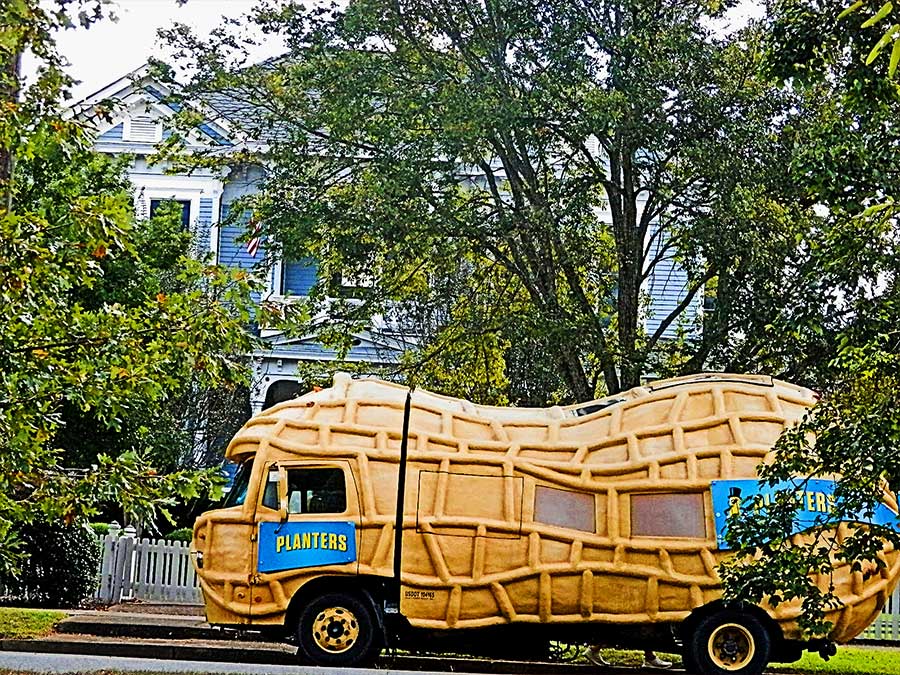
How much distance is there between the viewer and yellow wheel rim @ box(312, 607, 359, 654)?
1340 centimetres

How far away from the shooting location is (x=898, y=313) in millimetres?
9977

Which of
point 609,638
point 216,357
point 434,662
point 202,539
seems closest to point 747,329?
point 609,638

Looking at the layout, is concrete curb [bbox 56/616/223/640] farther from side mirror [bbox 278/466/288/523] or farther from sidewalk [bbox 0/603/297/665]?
side mirror [bbox 278/466/288/523]

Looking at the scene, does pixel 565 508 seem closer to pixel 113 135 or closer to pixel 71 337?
pixel 71 337

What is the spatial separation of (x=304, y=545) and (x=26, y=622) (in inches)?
207

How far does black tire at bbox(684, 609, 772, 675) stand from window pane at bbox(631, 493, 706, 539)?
94 cm

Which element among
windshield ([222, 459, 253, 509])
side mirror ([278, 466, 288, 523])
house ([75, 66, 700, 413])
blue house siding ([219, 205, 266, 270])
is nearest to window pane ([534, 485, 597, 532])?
side mirror ([278, 466, 288, 523])

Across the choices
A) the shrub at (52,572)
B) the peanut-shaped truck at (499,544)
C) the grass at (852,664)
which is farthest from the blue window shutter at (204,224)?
the grass at (852,664)

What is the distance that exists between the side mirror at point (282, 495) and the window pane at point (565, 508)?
269 cm

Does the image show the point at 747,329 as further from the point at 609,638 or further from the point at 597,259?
the point at 609,638

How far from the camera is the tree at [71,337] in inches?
362

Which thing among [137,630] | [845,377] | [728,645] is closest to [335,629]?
[728,645]

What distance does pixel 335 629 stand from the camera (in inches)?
528

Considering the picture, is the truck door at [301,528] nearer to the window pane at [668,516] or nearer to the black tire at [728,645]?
the window pane at [668,516]
